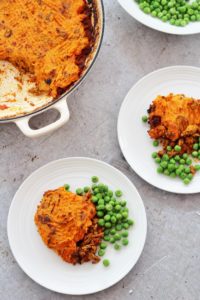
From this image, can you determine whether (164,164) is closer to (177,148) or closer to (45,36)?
(177,148)

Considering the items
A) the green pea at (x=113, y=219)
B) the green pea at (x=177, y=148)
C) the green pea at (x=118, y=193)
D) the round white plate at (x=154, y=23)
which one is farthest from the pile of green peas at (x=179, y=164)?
the round white plate at (x=154, y=23)

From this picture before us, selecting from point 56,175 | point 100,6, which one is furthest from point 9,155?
point 100,6

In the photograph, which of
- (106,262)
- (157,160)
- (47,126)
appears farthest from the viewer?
(157,160)

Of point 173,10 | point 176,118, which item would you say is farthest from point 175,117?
point 173,10

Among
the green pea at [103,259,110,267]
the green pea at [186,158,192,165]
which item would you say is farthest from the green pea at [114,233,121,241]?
the green pea at [186,158,192,165]

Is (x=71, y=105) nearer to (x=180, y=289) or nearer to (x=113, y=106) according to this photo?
(x=113, y=106)

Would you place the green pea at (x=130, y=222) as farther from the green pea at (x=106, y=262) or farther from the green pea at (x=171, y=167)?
the green pea at (x=171, y=167)
